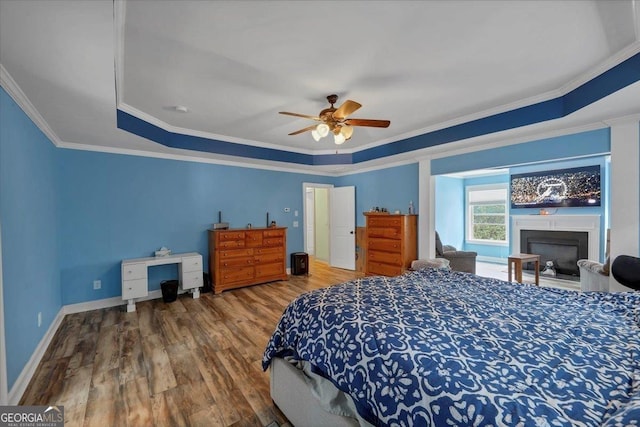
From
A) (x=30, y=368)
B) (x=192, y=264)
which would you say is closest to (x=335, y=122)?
(x=192, y=264)

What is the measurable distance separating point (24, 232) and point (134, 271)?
5.24 feet

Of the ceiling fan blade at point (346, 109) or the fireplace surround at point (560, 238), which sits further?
the fireplace surround at point (560, 238)

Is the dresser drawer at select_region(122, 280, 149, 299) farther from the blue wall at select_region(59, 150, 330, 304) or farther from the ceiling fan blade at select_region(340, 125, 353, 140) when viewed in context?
the ceiling fan blade at select_region(340, 125, 353, 140)

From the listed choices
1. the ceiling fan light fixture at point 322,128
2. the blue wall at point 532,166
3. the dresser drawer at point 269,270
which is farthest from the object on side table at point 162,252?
the blue wall at point 532,166

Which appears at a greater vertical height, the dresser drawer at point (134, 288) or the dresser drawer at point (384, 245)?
the dresser drawer at point (384, 245)

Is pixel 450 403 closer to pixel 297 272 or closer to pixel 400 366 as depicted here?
pixel 400 366

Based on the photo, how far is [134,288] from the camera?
3.73 metres

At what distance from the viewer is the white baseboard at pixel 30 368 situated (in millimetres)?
1910

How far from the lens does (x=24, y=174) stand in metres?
2.34

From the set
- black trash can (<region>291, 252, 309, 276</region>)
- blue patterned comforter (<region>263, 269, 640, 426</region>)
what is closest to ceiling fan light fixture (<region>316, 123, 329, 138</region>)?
blue patterned comforter (<region>263, 269, 640, 426</region>)

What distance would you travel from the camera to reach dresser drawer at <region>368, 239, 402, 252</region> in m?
4.87

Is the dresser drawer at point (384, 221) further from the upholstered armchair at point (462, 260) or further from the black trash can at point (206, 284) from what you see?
the black trash can at point (206, 284)

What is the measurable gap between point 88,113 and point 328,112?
7.81 feet

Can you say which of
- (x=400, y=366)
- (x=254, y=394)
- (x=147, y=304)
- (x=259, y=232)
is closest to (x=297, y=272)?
(x=259, y=232)
